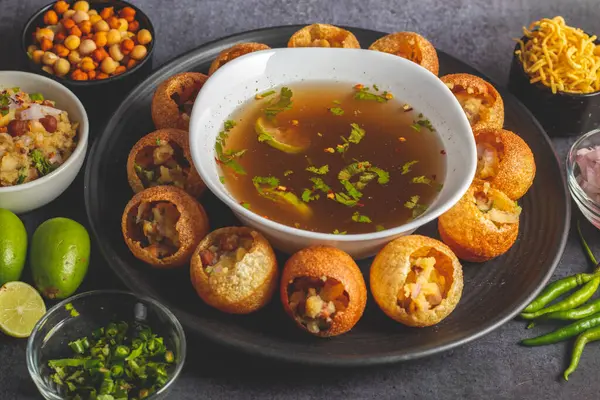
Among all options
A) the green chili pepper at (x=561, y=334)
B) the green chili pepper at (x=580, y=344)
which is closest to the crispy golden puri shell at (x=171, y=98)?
the green chili pepper at (x=561, y=334)

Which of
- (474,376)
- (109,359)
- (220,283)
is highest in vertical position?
(220,283)

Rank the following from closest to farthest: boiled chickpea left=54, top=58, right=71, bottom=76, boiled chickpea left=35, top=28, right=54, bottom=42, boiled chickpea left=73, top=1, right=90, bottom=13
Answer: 1. boiled chickpea left=54, top=58, right=71, bottom=76
2. boiled chickpea left=35, top=28, right=54, bottom=42
3. boiled chickpea left=73, top=1, right=90, bottom=13

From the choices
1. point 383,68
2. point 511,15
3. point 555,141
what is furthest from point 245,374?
point 511,15

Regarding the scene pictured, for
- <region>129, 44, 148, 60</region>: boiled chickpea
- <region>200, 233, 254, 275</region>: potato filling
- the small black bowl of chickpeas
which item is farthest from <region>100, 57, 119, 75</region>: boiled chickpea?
<region>200, 233, 254, 275</region>: potato filling

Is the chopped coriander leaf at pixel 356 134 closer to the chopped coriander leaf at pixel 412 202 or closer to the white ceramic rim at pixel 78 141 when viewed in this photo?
the chopped coriander leaf at pixel 412 202

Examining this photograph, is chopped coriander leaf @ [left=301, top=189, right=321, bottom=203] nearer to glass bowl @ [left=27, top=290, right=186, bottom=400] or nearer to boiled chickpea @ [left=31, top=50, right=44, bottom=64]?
glass bowl @ [left=27, top=290, right=186, bottom=400]

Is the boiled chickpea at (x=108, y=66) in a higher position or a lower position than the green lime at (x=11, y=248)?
higher

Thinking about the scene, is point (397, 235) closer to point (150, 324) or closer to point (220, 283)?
point (220, 283)
